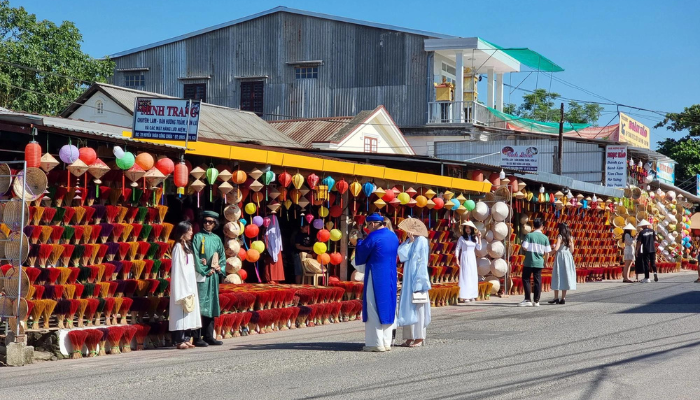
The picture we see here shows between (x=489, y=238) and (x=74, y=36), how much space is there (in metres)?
20.3

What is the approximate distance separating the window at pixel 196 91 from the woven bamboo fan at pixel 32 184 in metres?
32.7

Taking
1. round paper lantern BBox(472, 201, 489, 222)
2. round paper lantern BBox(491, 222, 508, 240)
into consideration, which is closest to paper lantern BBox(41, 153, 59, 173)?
round paper lantern BBox(472, 201, 489, 222)

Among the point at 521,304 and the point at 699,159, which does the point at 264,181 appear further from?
the point at 699,159

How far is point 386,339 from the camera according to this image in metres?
11.8

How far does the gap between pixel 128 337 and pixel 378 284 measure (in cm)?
341

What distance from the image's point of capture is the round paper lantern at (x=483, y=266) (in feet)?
69.4

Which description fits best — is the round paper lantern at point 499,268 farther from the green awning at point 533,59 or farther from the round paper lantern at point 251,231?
the green awning at point 533,59

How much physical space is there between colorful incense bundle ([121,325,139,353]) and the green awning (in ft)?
96.4

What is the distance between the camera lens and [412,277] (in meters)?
12.2

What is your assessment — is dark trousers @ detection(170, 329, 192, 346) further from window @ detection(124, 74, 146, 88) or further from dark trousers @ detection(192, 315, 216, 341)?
window @ detection(124, 74, 146, 88)

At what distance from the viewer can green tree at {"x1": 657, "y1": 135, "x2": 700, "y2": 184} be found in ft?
183

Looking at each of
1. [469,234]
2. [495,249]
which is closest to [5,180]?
[469,234]

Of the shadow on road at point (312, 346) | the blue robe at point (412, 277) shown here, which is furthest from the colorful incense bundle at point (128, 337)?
the blue robe at point (412, 277)

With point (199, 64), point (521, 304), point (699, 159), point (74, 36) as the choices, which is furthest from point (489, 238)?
point (699, 159)
